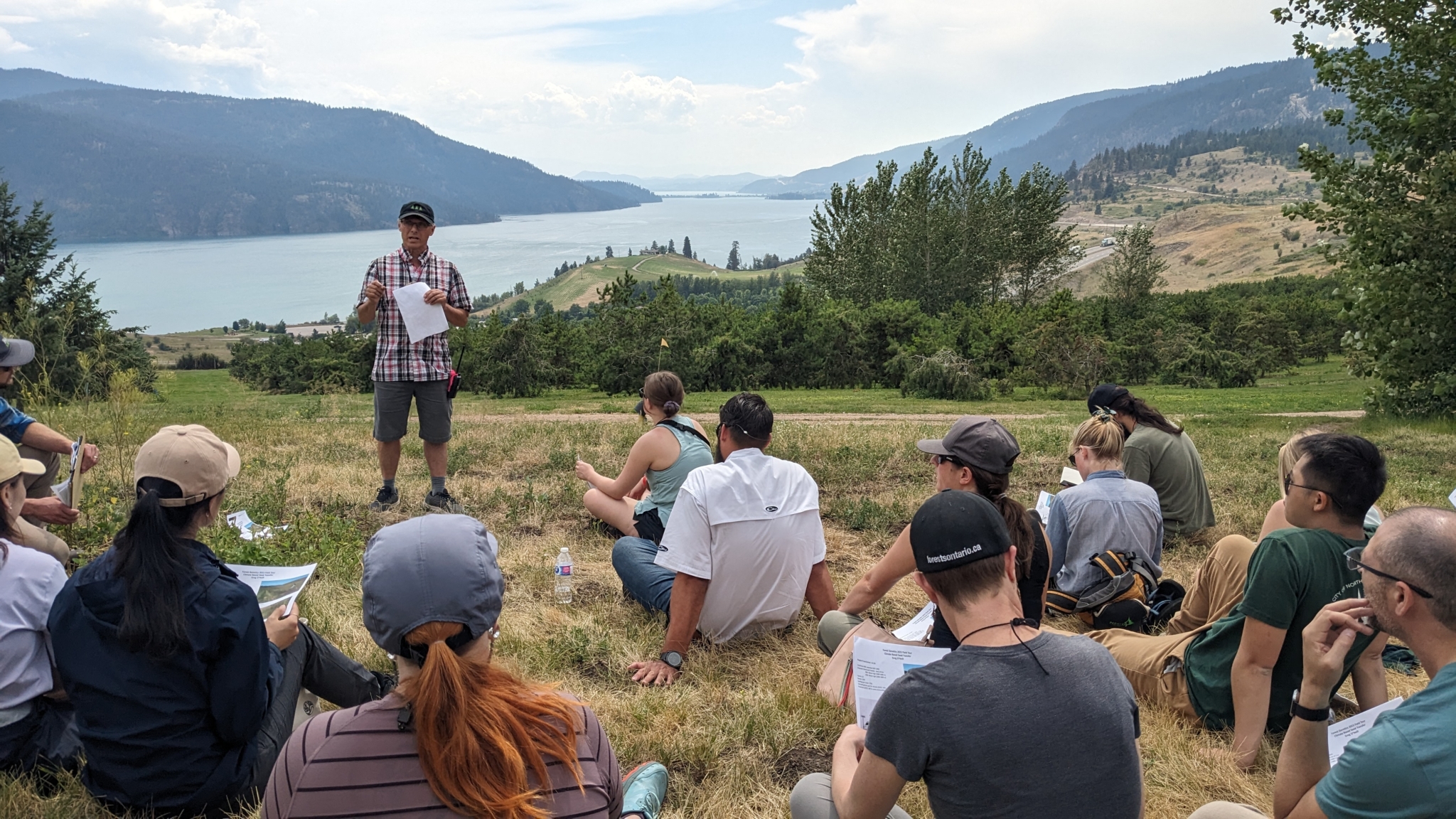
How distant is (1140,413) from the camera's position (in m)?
6.25

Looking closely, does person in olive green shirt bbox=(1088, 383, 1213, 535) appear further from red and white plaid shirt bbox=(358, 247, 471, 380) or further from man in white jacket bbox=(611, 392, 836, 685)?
red and white plaid shirt bbox=(358, 247, 471, 380)

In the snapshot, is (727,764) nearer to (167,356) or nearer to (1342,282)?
(1342,282)

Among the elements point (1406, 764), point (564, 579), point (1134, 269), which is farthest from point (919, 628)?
point (1134, 269)

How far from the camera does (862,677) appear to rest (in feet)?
10.1

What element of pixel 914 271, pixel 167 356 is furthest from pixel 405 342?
pixel 167 356

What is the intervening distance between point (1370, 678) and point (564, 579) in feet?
13.8

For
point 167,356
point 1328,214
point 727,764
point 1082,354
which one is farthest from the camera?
point 167,356

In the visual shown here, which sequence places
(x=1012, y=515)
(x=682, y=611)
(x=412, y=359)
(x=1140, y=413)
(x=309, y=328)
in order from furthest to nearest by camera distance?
1. (x=309, y=328)
2. (x=412, y=359)
3. (x=1140, y=413)
4. (x=682, y=611)
5. (x=1012, y=515)

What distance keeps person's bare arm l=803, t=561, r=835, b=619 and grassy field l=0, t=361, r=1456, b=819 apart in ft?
0.76

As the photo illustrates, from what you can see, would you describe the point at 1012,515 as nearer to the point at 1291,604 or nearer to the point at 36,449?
A: the point at 1291,604

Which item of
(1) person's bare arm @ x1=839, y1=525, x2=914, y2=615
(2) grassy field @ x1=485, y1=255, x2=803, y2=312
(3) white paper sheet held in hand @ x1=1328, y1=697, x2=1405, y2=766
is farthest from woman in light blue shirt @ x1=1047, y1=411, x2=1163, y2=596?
(2) grassy field @ x1=485, y1=255, x2=803, y2=312

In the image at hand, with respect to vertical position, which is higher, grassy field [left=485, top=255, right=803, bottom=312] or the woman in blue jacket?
the woman in blue jacket

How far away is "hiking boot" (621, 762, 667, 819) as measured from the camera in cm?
255

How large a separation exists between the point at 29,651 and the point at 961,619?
10.1ft
